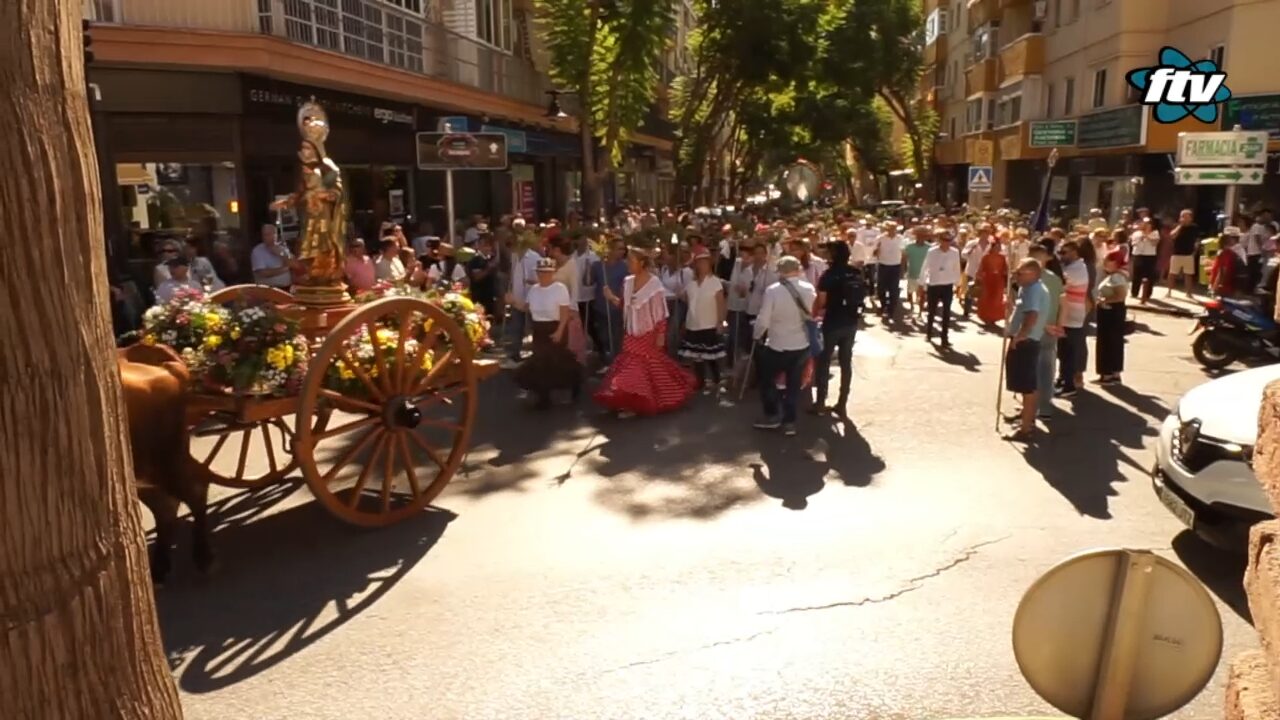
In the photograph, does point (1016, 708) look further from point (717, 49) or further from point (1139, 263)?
point (717, 49)

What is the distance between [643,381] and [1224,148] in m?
12.4

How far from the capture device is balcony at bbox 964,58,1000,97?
37750 millimetres

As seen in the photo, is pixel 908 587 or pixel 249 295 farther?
pixel 249 295

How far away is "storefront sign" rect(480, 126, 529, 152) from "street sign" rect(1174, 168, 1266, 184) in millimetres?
13782

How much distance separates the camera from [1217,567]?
6.20 metres

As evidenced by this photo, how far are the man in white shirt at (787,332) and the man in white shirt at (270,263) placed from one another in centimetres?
609

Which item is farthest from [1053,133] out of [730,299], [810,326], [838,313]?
[810,326]

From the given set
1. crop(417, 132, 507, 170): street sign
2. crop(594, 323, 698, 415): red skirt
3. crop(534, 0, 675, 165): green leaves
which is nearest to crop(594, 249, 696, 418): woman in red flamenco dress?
crop(594, 323, 698, 415): red skirt

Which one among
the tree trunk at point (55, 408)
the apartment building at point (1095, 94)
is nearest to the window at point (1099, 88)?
the apartment building at point (1095, 94)

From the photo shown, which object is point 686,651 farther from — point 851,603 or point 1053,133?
point 1053,133

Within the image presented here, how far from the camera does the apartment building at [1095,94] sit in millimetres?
22359

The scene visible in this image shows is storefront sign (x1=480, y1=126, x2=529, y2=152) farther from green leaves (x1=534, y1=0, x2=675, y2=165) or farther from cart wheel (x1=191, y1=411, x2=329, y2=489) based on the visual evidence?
cart wheel (x1=191, y1=411, x2=329, y2=489)

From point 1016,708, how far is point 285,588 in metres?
4.02

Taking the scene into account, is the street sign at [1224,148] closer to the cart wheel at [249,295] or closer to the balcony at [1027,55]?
the cart wheel at [249,295]
